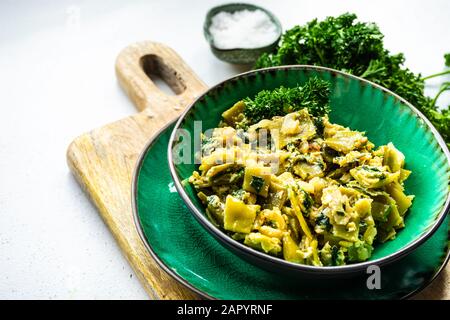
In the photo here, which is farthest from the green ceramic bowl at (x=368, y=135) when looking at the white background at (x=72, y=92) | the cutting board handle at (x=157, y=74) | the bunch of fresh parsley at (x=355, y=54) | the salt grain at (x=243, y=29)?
the salt grain at (x=243, y=29)

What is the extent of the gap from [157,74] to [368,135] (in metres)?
1.95

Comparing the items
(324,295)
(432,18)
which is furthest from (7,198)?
(432,18)

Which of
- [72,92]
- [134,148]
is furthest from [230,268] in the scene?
[72,92]

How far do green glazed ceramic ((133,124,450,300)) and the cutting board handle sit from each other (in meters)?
0.94

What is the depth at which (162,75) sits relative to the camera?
446 centimetres

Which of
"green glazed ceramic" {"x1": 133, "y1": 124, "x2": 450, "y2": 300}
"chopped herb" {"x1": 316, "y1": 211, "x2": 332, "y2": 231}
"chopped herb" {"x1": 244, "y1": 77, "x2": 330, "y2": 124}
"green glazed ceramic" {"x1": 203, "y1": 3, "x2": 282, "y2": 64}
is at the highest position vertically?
"green glazed ceramic" {"x1": 203, "y1": 3, "x2": 282, "y2": 64}

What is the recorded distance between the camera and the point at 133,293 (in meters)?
3.08

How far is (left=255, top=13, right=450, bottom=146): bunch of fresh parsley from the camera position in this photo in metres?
3.83

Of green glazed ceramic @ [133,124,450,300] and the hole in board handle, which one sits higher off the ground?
the hole in board handle

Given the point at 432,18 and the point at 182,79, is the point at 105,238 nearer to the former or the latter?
the point at 182,79

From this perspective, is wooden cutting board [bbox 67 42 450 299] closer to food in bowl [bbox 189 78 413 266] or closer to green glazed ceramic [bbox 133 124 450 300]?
green glazed ceramic [bbox 133 124 450 300]

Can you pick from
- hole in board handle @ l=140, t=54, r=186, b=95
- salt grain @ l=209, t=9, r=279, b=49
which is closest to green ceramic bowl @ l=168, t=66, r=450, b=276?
hole in board handle @ l=140, t=54, r=186, b=95

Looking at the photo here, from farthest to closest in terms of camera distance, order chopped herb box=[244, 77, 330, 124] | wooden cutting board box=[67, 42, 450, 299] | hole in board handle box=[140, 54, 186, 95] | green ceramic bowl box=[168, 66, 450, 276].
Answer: hole in board handle box=[140, 54, 186, 95], chopped herb box=[244, 77, 330, 124], wooden cutting board box=[67, 42, 450, 299], green ceramic bowl box=[168, 66, 450, 276]
